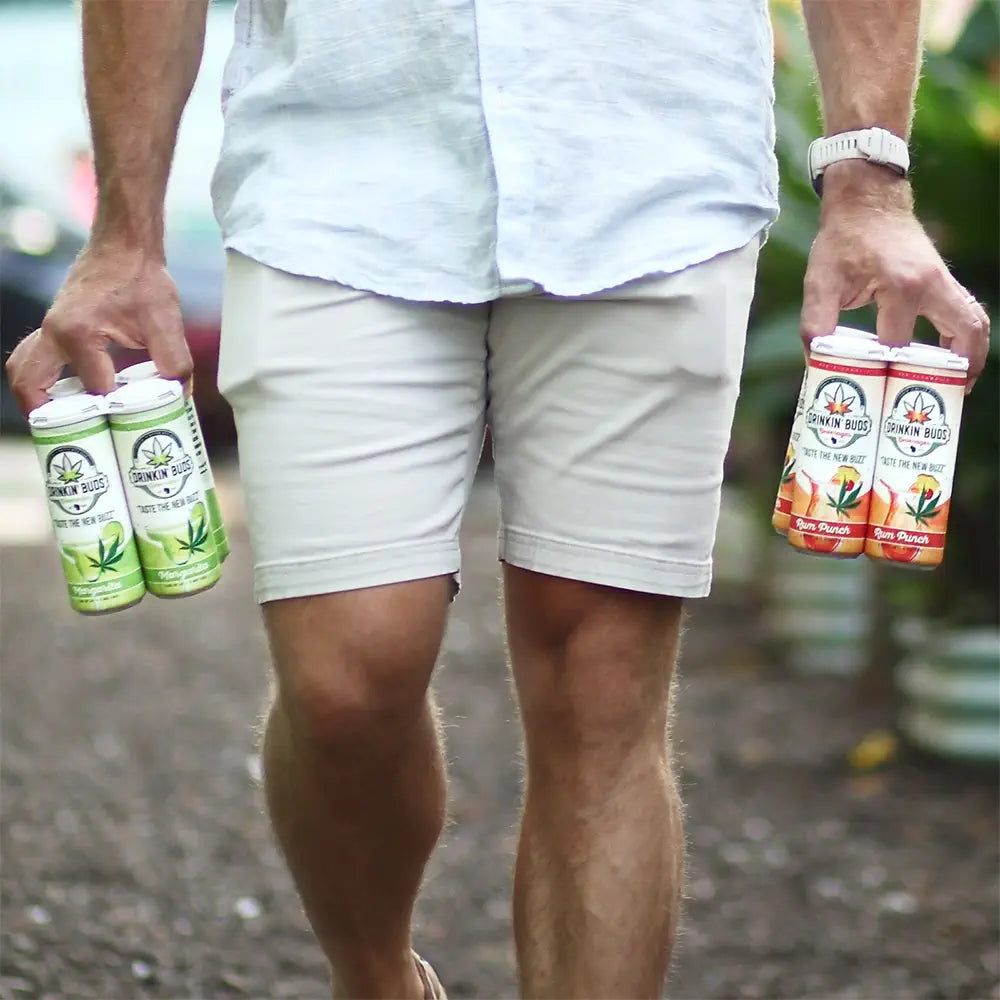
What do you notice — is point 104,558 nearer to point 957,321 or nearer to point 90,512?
point 90,512

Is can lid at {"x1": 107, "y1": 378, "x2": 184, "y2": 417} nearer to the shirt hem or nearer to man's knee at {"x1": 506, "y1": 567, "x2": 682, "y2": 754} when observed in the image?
the shirt hem

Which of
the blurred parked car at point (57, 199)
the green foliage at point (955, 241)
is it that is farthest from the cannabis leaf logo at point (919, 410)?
the blurred parked car at point (57, 199)

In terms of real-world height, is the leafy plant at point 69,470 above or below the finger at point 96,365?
below

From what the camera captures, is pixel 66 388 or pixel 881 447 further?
pixel 66 388

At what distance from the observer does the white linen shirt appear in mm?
2082

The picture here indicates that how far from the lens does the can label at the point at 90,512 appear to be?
7.23 ft

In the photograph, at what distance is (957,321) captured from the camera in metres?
2.19

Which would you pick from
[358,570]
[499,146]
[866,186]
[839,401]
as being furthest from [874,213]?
[358,570]

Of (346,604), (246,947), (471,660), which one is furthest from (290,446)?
(471,660)

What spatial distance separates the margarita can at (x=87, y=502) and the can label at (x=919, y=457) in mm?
849

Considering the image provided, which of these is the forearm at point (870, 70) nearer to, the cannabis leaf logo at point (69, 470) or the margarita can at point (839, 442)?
the margarita can at point (839, 442)

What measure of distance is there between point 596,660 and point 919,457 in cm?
42

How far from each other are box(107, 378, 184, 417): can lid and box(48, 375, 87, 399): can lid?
3.1 inches

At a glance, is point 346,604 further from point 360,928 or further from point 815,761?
point 815,761
